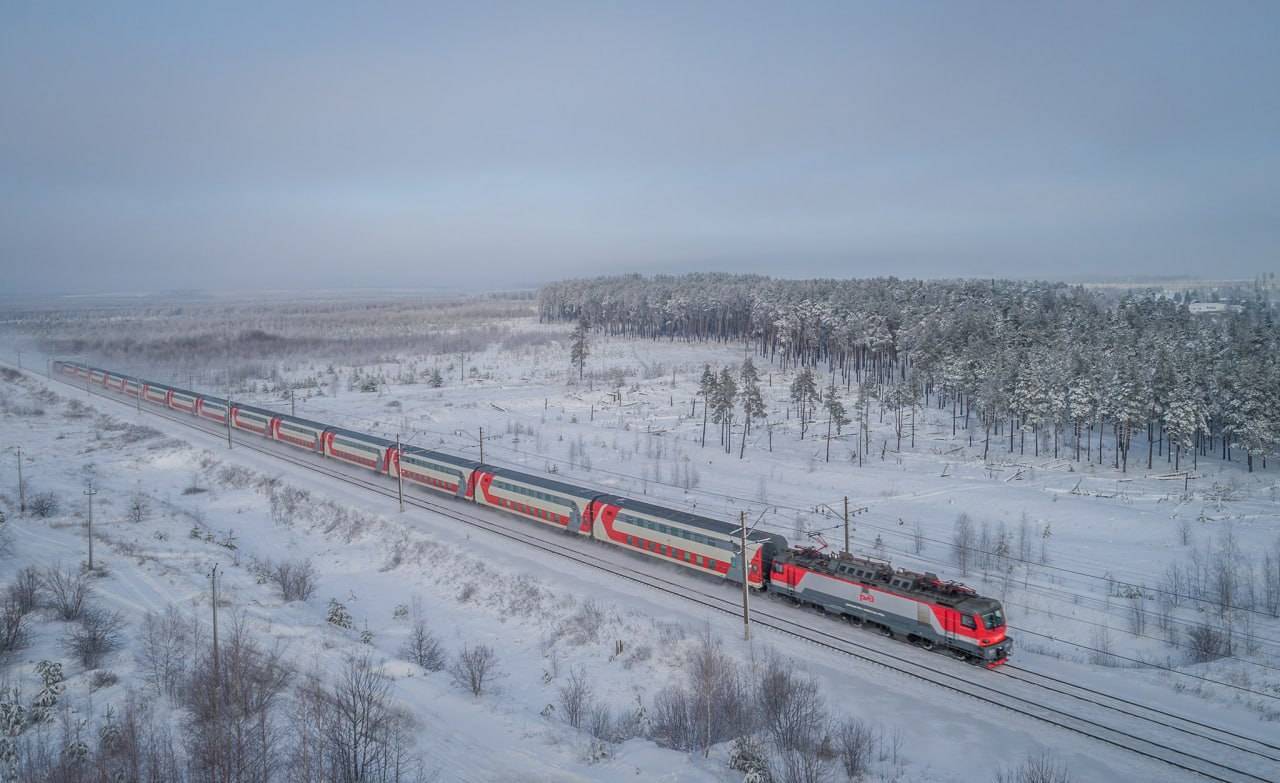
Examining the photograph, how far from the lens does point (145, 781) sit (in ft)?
53.3

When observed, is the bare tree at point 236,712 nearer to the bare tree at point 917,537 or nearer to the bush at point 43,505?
the bush at point 43,505

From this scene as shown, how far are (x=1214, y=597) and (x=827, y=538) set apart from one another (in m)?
16.5

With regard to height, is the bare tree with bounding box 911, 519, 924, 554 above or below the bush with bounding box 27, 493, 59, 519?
below

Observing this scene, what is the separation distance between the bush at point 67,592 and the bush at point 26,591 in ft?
1.33

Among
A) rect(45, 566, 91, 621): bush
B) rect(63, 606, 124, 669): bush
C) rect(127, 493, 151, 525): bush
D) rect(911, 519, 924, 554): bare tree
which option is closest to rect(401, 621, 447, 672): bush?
rect(63, 606, 124, 669): bush

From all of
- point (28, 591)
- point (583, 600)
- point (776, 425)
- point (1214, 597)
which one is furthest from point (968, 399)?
point (28, 591)

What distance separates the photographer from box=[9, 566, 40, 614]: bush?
89.9 ft

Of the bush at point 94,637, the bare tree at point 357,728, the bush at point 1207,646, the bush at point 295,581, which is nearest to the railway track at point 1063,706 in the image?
the bush at point 1207,646

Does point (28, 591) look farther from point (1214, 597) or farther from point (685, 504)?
point (1214, 597)

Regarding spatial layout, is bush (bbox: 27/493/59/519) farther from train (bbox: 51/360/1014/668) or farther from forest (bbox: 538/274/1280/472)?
forest (bbox: 538/274/1280/472)

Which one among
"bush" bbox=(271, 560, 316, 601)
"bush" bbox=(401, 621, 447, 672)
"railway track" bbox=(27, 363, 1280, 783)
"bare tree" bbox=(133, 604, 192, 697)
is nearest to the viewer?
"railway track" bbox=(27, 363, 1280, 783)

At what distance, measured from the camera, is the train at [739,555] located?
80.2 feet

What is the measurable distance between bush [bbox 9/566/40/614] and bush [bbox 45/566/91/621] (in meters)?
0.40

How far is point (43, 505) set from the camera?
4228 centimetres
